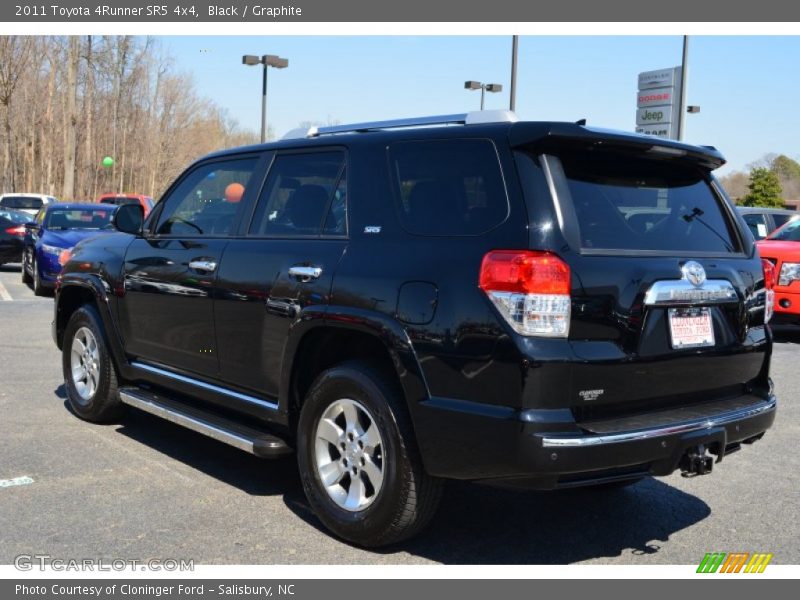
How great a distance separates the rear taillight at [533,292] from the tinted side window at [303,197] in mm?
1119

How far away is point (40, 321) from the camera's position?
37.7ft

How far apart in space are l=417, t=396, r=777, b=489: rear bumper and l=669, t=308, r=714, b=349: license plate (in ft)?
1.10

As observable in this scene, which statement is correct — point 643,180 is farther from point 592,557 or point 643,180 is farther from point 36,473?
point 36,473

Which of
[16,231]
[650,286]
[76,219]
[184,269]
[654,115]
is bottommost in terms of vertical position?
[16,231]

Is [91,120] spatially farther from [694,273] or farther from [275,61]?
[694,273]

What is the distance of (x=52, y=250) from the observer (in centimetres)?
1404

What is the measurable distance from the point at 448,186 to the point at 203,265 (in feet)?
5.79

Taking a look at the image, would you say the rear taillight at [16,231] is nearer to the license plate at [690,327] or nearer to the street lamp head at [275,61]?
the street lamp head at [275,61]

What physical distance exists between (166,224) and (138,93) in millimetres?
53327

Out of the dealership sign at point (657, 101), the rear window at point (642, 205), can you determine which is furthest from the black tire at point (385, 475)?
the dealership sign at point (657, 101)

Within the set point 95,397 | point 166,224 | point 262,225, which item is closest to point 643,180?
point 262,225

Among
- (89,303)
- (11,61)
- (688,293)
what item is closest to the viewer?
(688,293)

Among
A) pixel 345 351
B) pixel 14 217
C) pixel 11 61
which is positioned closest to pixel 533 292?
pixel 345 351
